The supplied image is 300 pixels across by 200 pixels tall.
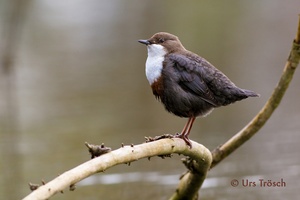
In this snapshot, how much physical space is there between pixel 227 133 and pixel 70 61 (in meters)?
5.41

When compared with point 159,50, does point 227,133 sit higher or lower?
lower

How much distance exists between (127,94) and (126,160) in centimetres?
726

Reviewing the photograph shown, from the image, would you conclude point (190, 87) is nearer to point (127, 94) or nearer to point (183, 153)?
point (183, 153)

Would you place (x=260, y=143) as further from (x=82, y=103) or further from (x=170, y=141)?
(x=170, y=141)

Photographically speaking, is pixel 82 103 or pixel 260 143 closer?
pixel 260 143

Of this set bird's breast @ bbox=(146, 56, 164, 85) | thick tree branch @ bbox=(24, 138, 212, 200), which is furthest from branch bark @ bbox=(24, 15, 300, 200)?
bird's breast @ bbox=(146, 56, 164, 85)

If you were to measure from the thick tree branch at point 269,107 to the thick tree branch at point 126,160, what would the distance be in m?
0.45

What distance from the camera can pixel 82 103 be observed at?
10.6 meters

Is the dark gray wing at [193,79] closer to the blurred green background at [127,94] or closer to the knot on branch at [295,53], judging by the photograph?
the knot on branch at [295,53]

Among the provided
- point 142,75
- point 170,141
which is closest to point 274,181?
point 170,141

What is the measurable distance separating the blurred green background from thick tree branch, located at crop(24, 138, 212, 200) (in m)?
0.53

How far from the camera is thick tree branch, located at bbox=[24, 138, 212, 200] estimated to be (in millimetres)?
3123

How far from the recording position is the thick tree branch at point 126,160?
10.2 feet

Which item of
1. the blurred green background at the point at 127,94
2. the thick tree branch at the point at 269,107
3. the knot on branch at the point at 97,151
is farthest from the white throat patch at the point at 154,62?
the knot on branch at the point at 97,151
